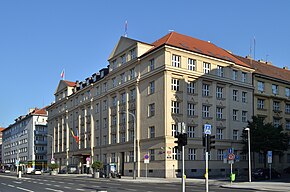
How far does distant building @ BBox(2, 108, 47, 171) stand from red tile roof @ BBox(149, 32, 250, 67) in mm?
69115

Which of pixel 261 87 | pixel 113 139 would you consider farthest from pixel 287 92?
pixel 113 139

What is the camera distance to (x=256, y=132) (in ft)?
187

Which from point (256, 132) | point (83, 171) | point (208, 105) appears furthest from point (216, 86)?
point (83, 171)

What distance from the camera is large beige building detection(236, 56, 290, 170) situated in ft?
219

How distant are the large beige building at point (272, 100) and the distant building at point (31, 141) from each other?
71.5m

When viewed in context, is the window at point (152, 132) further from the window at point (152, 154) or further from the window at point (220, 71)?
the window at point (220, 71)

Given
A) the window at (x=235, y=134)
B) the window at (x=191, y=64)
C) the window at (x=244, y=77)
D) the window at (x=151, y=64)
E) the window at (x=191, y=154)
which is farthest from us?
the window at (x=244, y=77)

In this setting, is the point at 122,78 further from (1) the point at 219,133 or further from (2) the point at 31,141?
(2) the point at 31,141

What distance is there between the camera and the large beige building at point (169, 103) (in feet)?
180

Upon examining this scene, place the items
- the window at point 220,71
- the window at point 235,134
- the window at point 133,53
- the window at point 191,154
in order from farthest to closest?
the window at point 235,134
the window at point 133,53
the window at point 220,71
the window at point 191,154

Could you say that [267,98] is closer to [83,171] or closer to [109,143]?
[109,143]

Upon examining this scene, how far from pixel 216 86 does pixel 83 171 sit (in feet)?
112

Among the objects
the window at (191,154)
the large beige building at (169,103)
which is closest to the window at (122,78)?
the large beige building at (169,103)

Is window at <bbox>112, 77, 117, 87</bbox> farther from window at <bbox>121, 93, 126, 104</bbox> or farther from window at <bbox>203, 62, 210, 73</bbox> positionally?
window at <bbox>203, 62, 210, 73</bbox>
